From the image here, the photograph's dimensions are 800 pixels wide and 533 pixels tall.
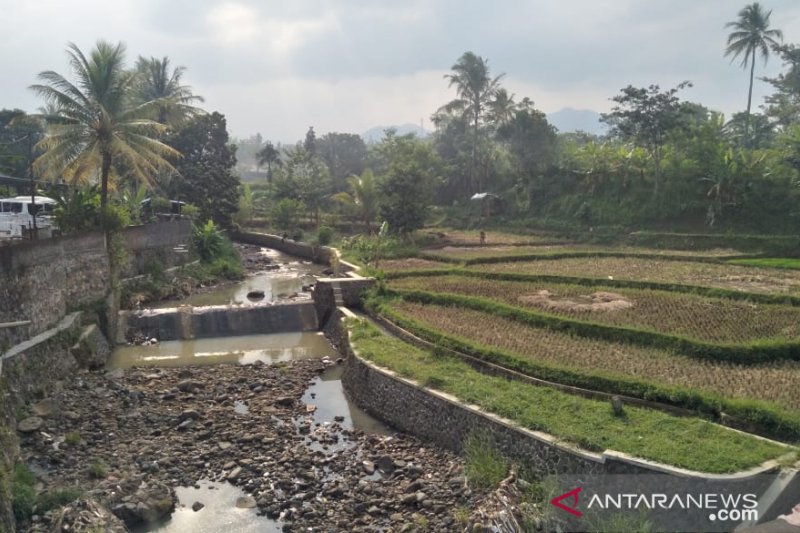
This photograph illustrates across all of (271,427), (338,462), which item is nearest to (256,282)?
(271,427)

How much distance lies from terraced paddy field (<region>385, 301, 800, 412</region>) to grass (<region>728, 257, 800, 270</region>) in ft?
43.3

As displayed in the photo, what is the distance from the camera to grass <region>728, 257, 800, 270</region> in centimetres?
2441

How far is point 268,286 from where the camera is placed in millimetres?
30297

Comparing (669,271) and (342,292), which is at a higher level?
(669,271)

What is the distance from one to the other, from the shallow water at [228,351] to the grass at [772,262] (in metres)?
17.8

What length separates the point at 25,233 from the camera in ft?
Answer: 60.6

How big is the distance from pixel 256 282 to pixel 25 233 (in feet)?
44.5

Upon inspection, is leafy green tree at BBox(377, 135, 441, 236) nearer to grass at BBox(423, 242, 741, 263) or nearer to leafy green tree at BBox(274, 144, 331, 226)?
grass at BBox(423, 242, 741, 263)

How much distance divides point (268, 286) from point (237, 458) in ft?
60.3

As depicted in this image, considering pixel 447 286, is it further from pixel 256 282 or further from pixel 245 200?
pixel 245 200

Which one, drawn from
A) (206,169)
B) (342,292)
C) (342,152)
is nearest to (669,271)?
(342,292)

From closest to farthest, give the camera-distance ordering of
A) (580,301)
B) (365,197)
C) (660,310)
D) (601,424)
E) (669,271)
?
1. (601,424)
2. (660,310)
3. (580,301)
4. (669,271)
5. (365,197)

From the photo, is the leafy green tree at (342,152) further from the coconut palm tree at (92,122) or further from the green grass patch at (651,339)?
the green grass patch at (651,339)

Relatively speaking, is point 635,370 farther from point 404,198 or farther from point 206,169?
point 206,169
